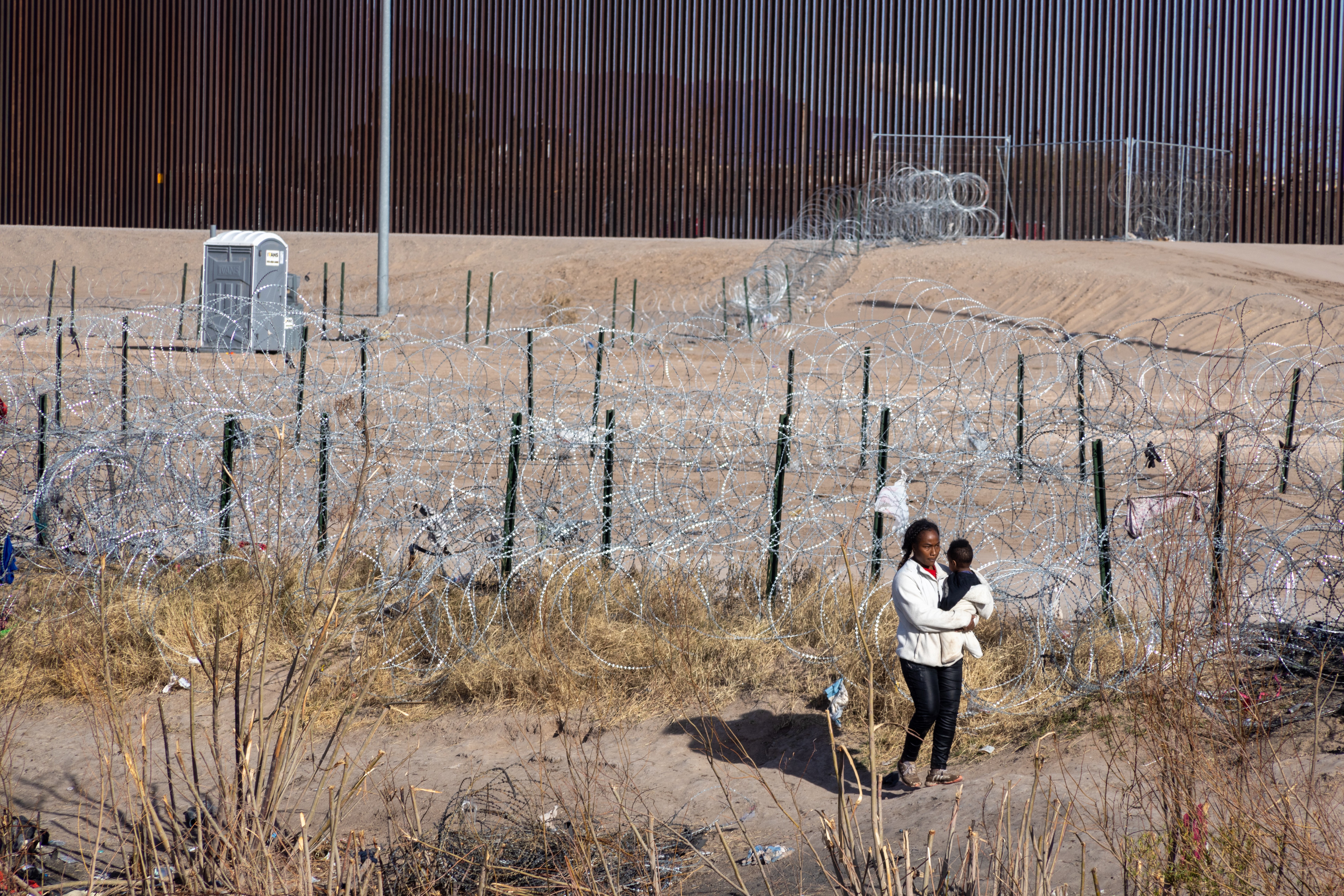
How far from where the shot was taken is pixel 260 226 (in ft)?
99.8

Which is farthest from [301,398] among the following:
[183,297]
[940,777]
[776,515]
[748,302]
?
[183,297]

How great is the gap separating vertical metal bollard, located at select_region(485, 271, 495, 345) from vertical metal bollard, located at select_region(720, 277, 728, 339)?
320cm

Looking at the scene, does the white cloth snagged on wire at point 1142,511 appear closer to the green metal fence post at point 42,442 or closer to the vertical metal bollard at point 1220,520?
the vertical metal bollard at point 1220,520

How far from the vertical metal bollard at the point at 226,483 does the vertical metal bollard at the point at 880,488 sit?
3.04 m

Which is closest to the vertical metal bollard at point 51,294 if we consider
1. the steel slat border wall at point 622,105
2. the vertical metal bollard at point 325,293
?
the vertical metal bollard at point 325,293

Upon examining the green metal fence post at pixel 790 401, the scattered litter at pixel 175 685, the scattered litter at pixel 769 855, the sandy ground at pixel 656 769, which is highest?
the green metal fence post at pixel 790 401

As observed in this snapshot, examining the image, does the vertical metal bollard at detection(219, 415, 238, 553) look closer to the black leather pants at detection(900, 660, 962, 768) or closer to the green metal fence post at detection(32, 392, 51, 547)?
the green metal fence post at detection(32, 392, 51, 547)

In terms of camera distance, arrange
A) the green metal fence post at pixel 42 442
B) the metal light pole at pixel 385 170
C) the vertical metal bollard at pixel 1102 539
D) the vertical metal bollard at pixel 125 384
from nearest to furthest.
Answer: the vertical metal bollard at pixel 1102 539
the green metal fence post at pixel 42 442
the vertical metal bollard at pixel 125 384
the metal light pole at pixel 385 170

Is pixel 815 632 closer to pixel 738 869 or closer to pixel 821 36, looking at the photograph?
pixel 738 869

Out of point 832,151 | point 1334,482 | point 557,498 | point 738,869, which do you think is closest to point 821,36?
point 832,151

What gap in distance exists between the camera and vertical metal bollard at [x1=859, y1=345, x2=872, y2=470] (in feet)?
20.5

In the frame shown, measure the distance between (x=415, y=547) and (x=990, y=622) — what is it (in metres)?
2.75

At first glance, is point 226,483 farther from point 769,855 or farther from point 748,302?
point 748,302

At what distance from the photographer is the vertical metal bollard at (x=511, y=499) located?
6.11 m
